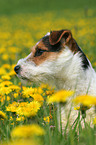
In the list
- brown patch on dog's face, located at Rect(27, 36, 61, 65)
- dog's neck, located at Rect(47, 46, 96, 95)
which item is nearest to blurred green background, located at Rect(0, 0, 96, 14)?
brown patch on dog's face, located at Rect(27, 36, 61, 65)

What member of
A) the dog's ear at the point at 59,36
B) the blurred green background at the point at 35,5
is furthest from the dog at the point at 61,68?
the blurred green background at the point at 35,5

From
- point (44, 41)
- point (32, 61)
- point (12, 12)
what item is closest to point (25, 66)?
point (32, 61)

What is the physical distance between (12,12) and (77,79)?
2094 cm

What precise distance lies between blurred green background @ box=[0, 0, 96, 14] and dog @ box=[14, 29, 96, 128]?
19791mm

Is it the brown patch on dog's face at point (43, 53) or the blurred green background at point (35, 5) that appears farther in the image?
the blurred green background at point (35, 5)

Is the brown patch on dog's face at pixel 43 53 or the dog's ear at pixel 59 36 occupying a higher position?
the dog's ear at pixel 59 36

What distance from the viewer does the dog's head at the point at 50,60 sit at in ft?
7.27

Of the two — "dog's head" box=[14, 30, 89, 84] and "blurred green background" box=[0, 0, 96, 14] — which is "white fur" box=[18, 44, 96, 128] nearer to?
"dog's head" box=[14, 30, 89, 84]

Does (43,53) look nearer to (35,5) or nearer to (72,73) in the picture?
(72,73)

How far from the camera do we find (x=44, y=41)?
242 cm

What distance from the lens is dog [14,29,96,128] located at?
2186mm

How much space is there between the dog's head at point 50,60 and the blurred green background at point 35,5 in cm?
1975

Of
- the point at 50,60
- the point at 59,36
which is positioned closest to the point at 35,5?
the point at 59,36

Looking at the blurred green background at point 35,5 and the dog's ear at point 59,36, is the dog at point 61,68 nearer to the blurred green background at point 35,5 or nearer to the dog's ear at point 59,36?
the dog's ear at point 59,36
